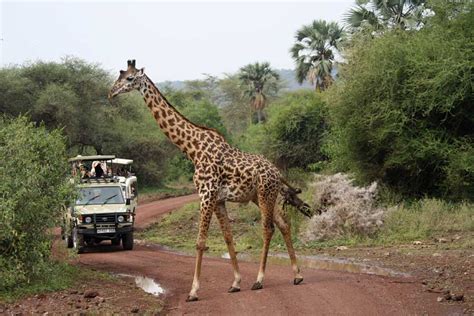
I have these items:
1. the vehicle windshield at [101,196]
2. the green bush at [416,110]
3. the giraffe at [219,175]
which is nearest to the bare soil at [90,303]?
the giraffe at [219,175]

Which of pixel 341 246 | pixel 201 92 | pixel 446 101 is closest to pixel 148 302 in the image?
pixel 341 246

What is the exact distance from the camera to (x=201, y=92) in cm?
8475

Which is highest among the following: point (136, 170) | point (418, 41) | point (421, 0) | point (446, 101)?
point (421, 0)

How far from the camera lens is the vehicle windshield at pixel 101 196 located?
791 inches

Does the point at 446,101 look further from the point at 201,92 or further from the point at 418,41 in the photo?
the point at 201,92

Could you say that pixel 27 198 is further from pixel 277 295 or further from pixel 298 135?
pixel 298 135

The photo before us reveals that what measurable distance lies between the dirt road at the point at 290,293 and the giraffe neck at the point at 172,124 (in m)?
2.49

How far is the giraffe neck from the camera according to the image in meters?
12.6

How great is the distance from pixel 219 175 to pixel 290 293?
2.29 metres

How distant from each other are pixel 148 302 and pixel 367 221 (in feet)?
29.8

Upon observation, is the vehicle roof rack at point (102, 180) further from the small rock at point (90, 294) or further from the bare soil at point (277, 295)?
the small rock at point (90, 294)

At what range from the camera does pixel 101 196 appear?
20328 mm

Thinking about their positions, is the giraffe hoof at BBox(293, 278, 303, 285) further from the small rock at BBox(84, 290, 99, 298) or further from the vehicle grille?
the vehicle grille

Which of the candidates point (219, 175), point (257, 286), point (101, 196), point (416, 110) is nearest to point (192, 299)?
point (257, 286)
